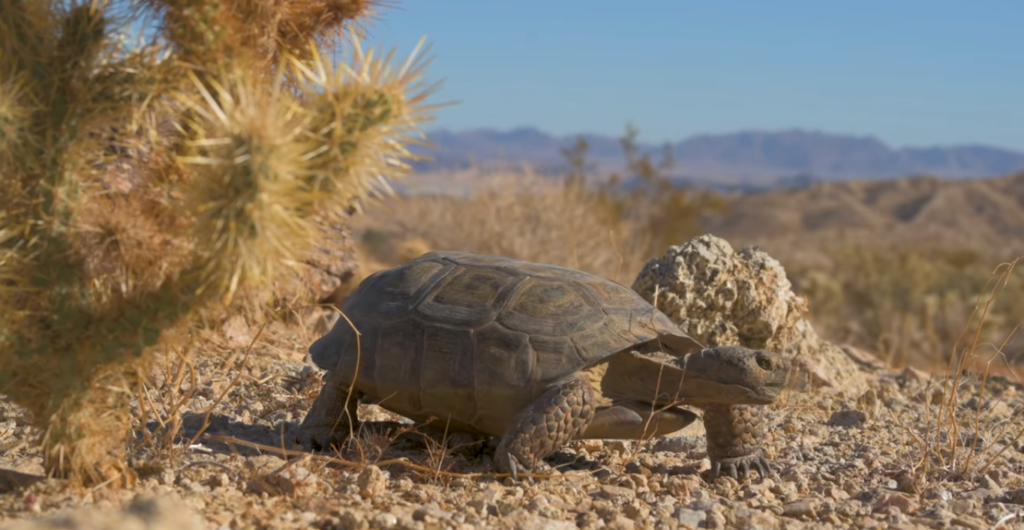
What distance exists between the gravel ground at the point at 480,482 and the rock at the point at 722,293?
0.96m

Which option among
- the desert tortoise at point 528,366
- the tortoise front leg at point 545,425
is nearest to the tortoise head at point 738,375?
the desert tortoise at point 528,366

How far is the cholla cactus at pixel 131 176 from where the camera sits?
3195mm

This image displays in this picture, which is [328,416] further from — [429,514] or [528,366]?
[429,514]

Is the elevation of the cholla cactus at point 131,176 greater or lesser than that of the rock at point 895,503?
greater

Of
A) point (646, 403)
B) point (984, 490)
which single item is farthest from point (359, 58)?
point (984, 490)

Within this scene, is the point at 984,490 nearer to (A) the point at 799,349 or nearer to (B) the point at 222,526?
(A) the point at 799,349

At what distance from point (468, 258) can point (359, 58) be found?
6.12ft

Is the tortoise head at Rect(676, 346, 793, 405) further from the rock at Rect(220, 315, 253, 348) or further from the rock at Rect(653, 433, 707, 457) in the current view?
the rock at Rect(220, 315, 253, 348)

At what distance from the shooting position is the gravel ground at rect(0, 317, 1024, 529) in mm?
3643

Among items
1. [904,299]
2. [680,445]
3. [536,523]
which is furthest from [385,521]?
[904,299]

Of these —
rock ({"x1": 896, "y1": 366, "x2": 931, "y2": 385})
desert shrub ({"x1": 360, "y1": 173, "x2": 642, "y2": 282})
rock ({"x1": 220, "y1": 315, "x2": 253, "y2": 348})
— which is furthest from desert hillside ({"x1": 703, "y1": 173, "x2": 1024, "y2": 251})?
rock ({"x1": 220, "y1": 315, "x2": 253, "y2": 348})

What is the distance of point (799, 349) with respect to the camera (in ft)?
24.1

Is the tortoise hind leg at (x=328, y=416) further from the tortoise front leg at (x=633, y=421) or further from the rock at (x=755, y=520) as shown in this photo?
the rock at (x=755, y=520)

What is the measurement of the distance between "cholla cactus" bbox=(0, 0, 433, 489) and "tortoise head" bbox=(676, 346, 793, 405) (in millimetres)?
1847
